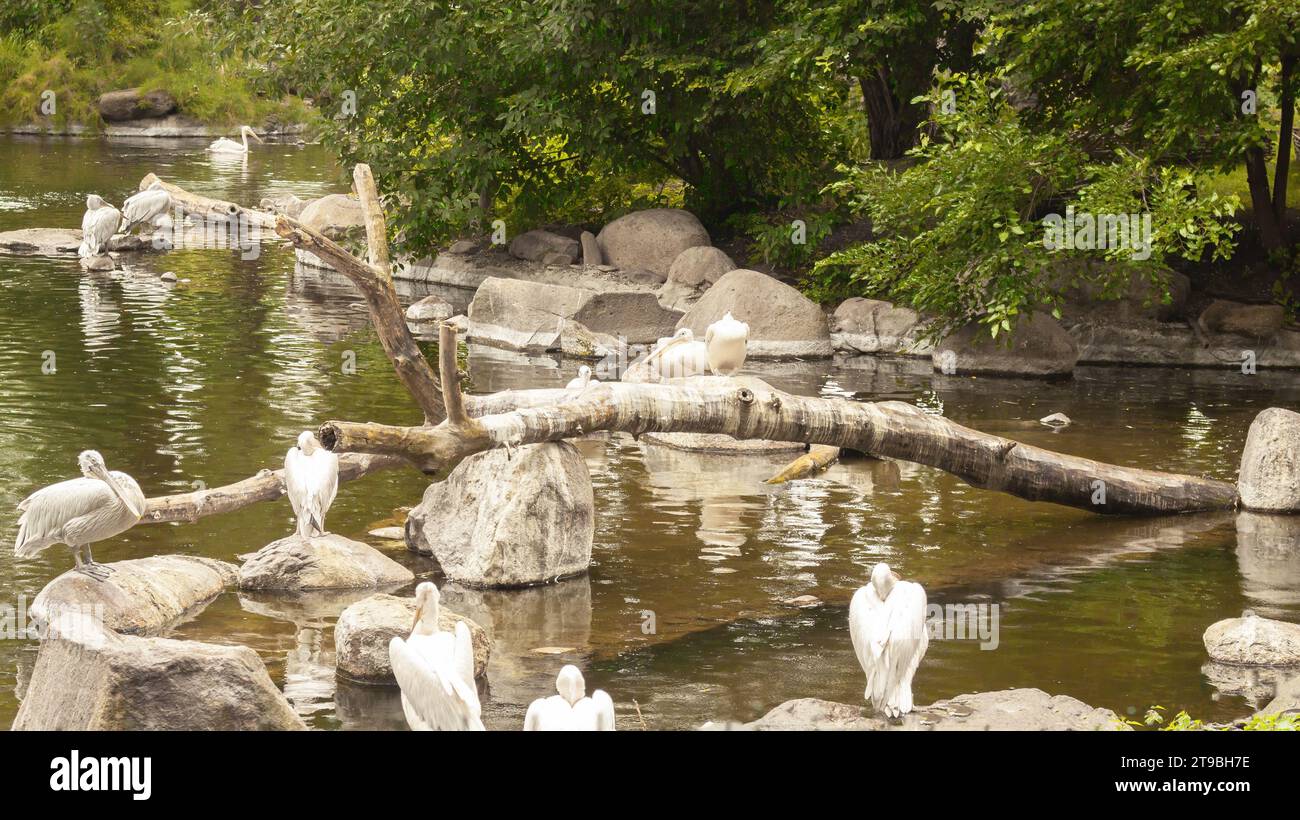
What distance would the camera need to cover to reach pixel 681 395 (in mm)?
13594

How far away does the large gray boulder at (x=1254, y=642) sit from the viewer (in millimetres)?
11070

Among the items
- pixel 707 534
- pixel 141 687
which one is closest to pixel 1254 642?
pixel 707 534

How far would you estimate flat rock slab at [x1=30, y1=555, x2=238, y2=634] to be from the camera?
1112cm

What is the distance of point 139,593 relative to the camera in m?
11.5

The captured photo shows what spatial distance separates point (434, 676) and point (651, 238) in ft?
65.1

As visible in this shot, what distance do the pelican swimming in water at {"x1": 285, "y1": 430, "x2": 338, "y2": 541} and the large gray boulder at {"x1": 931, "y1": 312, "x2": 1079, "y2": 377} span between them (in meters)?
12.2

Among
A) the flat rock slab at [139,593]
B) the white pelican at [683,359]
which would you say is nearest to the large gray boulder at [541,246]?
the white pelican at [683,359]

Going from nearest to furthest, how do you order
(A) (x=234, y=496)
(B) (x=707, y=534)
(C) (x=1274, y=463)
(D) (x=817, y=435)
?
(A) (x=234, y=496), (D) (x=817, y=435), (B) (x=707, y=534), (C) (x=1274, y=463)

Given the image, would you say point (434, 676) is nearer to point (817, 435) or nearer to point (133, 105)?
point (817, 435)

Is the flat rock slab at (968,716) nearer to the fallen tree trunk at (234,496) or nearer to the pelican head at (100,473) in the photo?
the pelican head at (100,473)

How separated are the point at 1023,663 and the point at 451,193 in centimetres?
1878

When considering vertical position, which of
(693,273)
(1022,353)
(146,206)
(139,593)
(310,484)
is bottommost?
(139,593)

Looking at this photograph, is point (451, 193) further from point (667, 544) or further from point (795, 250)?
point (667, 544)

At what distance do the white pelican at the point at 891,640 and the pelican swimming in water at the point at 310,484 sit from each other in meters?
4.89
